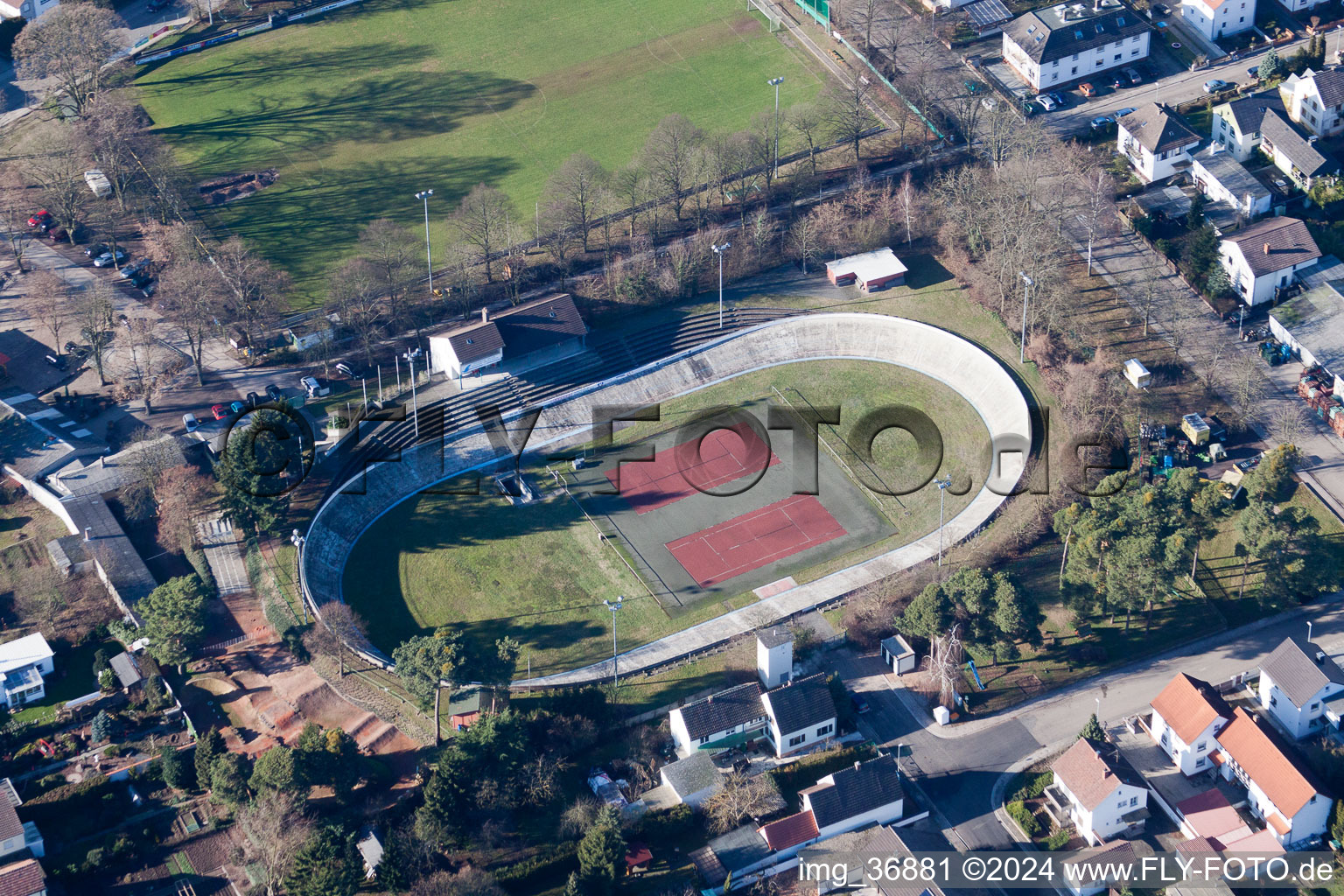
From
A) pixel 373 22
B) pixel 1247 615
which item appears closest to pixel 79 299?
pixel 373 22

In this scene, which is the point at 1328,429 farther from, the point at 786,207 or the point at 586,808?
A: the point at 586,808

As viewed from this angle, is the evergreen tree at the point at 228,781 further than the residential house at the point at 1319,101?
No

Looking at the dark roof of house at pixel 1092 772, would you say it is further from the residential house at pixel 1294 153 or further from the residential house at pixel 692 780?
the residential house at pixel 1294 153

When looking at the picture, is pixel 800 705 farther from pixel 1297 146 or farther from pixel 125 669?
pixel 1297 146

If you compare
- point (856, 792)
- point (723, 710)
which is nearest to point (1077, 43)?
point (723, 710)

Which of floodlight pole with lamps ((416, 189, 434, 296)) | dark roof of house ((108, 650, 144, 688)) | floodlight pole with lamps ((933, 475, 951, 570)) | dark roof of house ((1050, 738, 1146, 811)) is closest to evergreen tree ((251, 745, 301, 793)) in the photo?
dark roof of house ((108, 650, 144, 688))

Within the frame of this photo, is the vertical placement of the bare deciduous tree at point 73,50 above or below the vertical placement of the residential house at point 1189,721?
above

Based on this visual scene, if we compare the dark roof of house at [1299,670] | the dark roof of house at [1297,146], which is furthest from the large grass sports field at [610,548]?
the dark roof of house at [1297,146]
